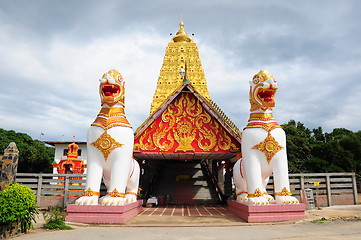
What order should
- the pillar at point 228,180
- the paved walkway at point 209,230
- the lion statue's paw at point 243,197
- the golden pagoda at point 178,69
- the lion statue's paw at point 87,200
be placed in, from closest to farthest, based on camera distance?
the paved walkway at point 209,230, the lion statue's paw at point 87,200, the lion statue's paw at point 243,197, the pillar at point 228,180, the golden pagoda at point 178,69

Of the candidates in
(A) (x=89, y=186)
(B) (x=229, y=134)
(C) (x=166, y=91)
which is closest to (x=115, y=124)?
(A) (x=89, y=186)

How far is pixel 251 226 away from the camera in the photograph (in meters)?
6.16

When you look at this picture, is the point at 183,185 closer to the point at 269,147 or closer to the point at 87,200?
the point at 269,147

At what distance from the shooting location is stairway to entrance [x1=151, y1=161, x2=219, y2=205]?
491 inches

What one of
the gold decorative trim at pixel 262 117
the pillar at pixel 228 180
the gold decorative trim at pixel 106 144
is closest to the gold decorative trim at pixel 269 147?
the gold decorative trim at pixel 262 117

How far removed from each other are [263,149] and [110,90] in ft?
13.9

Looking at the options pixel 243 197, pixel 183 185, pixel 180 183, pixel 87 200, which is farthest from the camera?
pixel 180 183

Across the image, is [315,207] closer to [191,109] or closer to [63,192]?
[191,109]

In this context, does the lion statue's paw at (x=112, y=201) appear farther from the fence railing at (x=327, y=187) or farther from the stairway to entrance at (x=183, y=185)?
the fence railing at (x=327, y=187)

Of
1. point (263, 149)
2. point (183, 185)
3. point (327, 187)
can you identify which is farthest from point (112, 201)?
point (327, 187)

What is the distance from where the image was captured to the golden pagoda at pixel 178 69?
15.6 m

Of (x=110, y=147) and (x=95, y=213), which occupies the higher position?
(x=110, y=147)

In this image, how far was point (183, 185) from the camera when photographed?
14.2 metres

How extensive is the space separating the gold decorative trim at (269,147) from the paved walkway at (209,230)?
1638 mm
